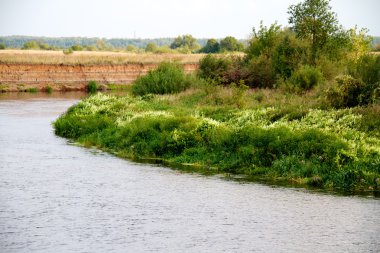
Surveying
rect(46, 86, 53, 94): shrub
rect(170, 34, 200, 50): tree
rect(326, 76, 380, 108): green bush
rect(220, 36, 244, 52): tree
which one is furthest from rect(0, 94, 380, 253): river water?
rect(170, 34, 200, 50): tree

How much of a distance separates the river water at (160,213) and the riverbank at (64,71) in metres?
40.5

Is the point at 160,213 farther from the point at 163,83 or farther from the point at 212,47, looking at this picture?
the point at 212,47

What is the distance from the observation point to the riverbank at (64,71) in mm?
61656

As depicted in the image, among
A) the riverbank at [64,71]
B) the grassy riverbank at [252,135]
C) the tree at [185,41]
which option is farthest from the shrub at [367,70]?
the tree at [185,41]

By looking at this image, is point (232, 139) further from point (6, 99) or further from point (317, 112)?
point (6, 99)

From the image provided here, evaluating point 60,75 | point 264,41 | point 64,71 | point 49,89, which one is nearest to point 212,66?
point 264,41

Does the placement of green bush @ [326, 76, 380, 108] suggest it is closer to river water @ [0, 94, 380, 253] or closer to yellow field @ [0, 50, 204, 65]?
river water @ [0, 94, 380, 253]

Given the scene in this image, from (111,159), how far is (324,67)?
15.8m

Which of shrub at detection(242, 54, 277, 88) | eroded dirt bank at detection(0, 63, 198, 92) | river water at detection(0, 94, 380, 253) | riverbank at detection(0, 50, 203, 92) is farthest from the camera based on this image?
riverbank at detection(0, 50, 203, 92)

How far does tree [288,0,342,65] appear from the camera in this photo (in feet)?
124

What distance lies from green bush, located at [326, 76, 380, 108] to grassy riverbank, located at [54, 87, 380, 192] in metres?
0.71

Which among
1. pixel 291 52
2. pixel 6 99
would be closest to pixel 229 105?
pixel 291 52

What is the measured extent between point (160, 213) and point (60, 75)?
52099 millimetres

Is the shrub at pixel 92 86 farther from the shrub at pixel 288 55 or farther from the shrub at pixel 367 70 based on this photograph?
the shrub at pixel 367 70
